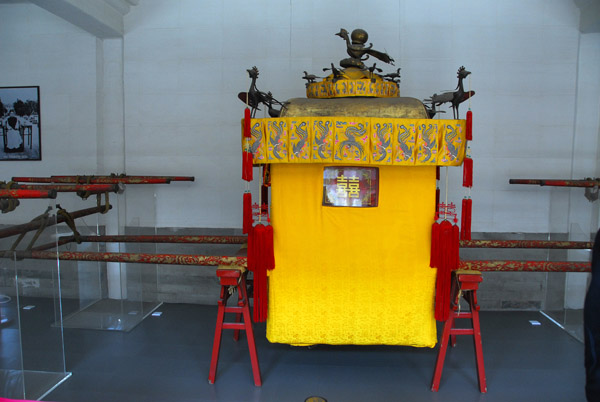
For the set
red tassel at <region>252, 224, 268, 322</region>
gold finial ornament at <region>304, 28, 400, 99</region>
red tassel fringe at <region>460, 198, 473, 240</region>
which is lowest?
red tassel at <region>252, 224, 268, 322</region>

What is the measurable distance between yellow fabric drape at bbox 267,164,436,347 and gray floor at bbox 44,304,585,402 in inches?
11.5

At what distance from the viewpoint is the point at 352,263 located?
323 centimetres

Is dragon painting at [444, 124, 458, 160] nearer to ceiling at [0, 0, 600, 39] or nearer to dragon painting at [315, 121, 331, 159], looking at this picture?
dragon painting at [315, 121, 331, 159]

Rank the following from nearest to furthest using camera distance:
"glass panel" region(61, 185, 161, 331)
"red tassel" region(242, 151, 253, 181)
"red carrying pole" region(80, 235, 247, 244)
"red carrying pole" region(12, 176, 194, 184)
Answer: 1. "red tassel" region(242, 151, 253, 181)
2. "red carrying pole" region(80, 235, 247, 244)
3. "red carrying pole" region(12, 176, 194, 184)
4. "glass panel" region(61, 185, 161, 331)

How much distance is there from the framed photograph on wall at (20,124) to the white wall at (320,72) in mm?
407

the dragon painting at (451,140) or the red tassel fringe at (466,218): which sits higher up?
the dragon painting at (451,140)

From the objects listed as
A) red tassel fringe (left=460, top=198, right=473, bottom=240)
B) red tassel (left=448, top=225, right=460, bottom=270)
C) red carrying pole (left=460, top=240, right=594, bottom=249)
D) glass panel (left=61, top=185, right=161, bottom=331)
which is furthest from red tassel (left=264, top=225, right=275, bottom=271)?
glass panel (left=61, top=185, right=161, bottom=331)

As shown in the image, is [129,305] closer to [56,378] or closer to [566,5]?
[56,378]

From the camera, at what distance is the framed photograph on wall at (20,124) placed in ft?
16.3

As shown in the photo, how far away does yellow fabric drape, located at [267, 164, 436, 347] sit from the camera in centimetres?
317

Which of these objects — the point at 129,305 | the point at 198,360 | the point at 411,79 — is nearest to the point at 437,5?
the point at 411,79

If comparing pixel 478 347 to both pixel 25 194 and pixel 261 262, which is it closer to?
pixel 261 262

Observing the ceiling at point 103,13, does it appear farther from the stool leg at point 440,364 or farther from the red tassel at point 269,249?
the stool leg at point 440,364

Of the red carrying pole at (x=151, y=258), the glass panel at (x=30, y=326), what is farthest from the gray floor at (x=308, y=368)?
the red carrying pole at (x=151, y=258)
